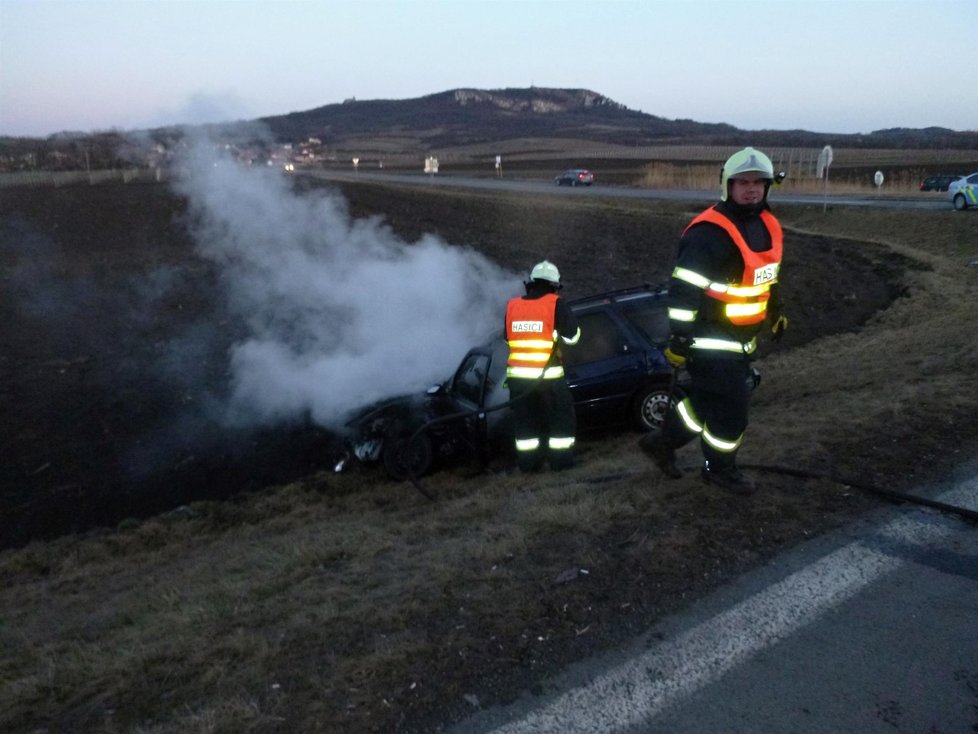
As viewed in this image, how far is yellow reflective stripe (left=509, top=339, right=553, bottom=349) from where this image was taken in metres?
7.44

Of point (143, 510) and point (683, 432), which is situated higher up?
point (683, 432)

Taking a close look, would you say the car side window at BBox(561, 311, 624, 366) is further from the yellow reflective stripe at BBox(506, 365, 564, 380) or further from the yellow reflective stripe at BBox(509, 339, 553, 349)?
the yellow reflective stripe at BBox(509, 339, 553, 349)

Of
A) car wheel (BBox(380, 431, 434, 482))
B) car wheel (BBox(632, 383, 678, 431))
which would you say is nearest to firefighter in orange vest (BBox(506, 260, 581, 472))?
car wheel (BBox(380, 431, 434, 482))

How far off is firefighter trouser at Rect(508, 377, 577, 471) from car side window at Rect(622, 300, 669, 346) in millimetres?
1904

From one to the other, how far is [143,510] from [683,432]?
21.1ft

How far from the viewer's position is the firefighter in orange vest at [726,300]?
4.96 meters

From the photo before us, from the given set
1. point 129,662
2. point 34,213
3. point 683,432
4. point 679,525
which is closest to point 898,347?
point 683,432

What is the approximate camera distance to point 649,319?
30.7 ft

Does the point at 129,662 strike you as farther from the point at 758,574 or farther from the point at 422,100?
the point at 422,100

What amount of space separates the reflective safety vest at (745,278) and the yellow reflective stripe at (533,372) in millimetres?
2574

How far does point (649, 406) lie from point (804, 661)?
18.2 feet

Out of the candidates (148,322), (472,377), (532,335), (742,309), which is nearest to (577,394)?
(472,377)

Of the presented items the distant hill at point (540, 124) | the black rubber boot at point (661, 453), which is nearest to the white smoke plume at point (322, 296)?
the black rubber boot at point (661, 453)

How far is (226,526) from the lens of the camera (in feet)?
28.2
